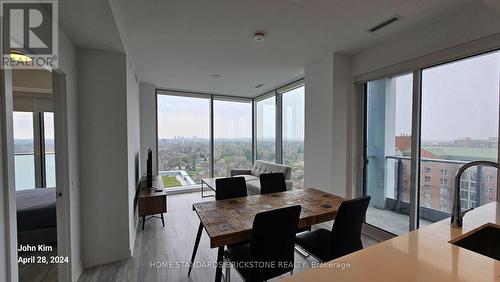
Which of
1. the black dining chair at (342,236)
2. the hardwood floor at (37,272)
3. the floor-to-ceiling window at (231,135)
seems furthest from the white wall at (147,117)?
the black dining chair at (342,236)

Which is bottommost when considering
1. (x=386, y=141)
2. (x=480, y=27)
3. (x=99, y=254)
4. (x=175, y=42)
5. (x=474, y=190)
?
(x=99, y=254)

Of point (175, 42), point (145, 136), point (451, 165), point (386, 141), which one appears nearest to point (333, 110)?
point (386, 141)

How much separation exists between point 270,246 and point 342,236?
0.63 m

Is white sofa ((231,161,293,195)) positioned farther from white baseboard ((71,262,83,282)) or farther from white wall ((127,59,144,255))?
white baseboard ((71,262,83,282))

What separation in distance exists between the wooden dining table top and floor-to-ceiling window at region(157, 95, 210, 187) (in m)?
3.73

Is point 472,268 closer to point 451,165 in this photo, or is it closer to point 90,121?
point 451,165

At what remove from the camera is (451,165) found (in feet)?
7.91

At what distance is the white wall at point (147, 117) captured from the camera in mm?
5004

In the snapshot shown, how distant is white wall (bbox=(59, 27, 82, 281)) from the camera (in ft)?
6.61

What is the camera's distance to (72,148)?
2143 millimetres

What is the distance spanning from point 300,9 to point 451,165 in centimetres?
237

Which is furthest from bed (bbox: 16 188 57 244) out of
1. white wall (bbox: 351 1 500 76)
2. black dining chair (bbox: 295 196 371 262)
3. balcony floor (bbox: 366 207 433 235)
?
white wall (bbox: 351 1 500 76)

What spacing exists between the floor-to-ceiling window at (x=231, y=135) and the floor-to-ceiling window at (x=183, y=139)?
0.95 feet

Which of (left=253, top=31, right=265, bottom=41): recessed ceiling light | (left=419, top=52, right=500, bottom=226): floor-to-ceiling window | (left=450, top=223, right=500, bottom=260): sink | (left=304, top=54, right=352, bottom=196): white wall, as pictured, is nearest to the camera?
(left=450, top=223, right=500, bottom=260): sink
